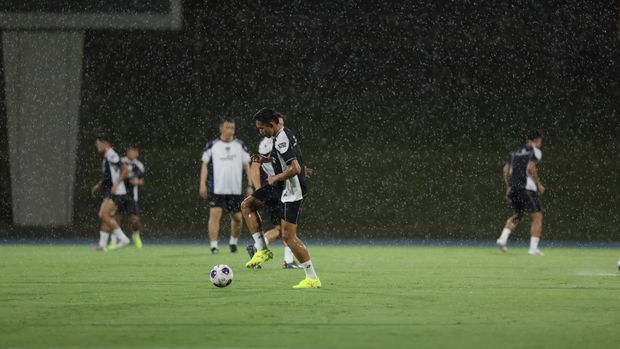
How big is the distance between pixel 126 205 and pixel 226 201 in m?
3.65

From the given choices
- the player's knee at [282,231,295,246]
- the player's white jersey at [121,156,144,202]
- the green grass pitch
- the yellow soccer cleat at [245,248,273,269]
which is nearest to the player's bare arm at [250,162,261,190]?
the green grass pitch

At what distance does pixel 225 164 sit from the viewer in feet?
63.5

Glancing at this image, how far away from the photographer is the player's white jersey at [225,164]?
1922 cm

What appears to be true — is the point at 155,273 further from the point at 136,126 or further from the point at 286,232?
the point at 136,126

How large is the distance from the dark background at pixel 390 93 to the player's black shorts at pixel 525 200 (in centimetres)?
522

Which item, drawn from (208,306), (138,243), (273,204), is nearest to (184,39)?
(138,243)

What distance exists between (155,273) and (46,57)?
38.6 ft

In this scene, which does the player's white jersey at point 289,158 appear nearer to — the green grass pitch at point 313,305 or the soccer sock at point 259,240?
the green grass pitch at point 313,305

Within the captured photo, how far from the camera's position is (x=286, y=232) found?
1152 centimetres

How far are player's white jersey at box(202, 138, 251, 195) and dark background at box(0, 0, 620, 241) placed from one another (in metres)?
6.17

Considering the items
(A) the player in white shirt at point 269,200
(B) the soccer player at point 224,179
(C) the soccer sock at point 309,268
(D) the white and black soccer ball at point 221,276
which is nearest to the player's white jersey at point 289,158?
(C) the soccer sock at point 309,268

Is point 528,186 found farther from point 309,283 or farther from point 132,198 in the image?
point 309,283

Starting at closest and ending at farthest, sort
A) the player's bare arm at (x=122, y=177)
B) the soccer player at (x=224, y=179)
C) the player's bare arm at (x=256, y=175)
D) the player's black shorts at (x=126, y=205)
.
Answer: the player's bare arm at (x=256, y=175) < the soccer player at (x=224, y=179) < the player's bare arm at (x=122, y=177) < the player's black shorts at (x=126, y=205)

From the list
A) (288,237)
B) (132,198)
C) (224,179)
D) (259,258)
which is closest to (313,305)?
(288,237)
